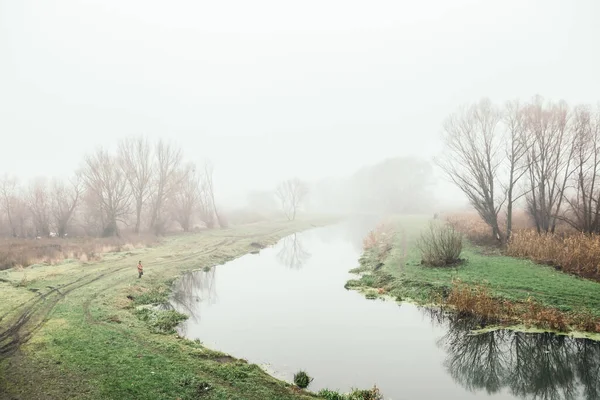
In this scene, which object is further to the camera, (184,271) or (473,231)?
(473,231)

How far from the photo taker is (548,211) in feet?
94.1

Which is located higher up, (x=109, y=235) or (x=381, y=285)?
(x=109, y=235)

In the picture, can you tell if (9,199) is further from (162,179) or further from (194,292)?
(194,292)

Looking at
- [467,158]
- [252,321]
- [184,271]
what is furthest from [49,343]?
[467,158]

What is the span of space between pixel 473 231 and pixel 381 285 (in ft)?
56.6

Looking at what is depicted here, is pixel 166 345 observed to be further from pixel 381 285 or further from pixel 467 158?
pixel 467 158

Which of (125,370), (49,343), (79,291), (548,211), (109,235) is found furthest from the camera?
(109,235)

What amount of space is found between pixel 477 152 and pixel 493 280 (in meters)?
14.7

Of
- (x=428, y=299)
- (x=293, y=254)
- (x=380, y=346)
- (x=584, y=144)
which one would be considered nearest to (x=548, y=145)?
(x=584, y=144)

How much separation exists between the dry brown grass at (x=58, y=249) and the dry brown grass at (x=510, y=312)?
1211 inches

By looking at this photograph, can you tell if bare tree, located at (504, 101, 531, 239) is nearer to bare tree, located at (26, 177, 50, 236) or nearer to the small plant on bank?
the small plant on bank

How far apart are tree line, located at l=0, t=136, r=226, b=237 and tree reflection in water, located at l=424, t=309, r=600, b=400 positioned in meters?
45.6

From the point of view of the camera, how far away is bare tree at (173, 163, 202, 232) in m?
56.7

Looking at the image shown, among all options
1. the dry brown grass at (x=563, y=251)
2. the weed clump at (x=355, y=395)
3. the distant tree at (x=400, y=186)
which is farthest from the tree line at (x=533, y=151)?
the distant tree at (x=400, y=186)
